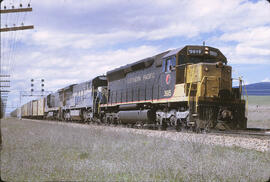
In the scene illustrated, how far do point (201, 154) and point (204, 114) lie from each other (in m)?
4.67

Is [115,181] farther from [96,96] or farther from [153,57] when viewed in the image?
[96,96]

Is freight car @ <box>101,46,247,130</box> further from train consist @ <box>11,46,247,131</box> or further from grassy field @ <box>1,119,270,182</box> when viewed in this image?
grassy field @ <box>1,119,270,182</box>

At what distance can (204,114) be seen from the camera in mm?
12289

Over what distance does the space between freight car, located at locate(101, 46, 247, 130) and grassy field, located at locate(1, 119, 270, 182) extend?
358 centimetres

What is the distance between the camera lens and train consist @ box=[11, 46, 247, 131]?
12.5m

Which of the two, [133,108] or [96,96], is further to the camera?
[96,96]

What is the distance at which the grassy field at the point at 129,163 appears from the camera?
577 cm

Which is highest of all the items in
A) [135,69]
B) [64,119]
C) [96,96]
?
[135,69]

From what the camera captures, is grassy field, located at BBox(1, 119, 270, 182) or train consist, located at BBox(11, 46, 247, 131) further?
train consist, located at BBox(11, 46, 247, 131)

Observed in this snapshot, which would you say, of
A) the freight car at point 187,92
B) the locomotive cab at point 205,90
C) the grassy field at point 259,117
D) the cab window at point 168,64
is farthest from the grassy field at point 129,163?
the grassy field at point 259,117

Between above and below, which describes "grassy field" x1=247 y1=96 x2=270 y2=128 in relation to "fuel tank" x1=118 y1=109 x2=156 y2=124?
below

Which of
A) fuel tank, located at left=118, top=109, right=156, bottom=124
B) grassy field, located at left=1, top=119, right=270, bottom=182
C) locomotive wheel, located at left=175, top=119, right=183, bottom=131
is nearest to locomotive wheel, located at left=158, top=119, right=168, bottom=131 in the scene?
fuel tank, located at left=118, top=109, right=156, bottom=124

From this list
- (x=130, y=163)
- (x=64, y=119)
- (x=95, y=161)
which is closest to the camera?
(x=130, y=163)

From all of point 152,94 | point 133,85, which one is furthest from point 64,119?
point 152,94
